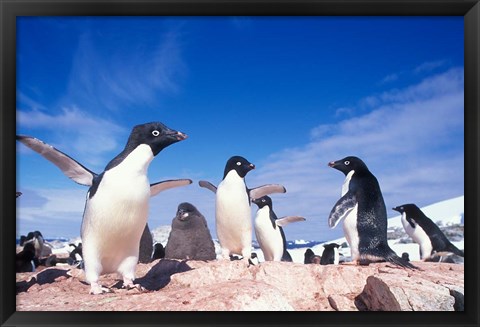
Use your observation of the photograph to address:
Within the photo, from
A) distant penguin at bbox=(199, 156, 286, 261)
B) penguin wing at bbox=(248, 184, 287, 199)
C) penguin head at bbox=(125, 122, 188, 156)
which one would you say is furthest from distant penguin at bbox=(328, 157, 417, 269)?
penguin head at bbox=(125, 122, 188, 156)

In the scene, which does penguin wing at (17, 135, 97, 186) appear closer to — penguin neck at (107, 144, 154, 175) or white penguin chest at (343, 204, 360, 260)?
penguin neck at (107, 144, 154, 175)

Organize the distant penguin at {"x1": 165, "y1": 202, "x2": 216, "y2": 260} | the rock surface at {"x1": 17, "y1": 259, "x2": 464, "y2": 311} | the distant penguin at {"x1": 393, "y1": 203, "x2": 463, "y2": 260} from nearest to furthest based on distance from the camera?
the rock surface at {"x1": 17, "y1": 259, "x2": 464, "y2": 311} < the distant penguin at {"x1": 393, "y1": 203, "x2": 463, "y2": 260} < the distant penguin at {"x1": 165, "y1": 202, "x2": 216, "y2": 260}

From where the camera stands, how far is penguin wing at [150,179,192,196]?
9.73 ft

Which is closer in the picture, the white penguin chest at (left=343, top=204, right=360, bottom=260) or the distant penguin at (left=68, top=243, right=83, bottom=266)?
the distant penguin at (left=68, top=243, right=83, bottom=266)

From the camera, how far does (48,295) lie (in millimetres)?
2869

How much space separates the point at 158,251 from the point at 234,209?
24.0 inches

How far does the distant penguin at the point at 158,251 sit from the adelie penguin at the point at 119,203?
45cm

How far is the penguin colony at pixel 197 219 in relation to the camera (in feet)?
9.02

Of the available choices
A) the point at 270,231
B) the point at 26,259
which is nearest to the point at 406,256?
the point at 270,231

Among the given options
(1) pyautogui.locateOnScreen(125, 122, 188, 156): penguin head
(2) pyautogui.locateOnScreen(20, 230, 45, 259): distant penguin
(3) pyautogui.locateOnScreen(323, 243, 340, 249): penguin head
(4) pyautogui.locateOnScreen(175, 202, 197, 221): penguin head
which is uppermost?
(1) pyautogui.locateOnScreen(125, 122, 188, 156): penguin head

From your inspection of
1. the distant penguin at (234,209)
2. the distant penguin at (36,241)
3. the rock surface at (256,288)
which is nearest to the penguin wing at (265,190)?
the distant penguin at (234,209)

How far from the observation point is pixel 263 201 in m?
3.22

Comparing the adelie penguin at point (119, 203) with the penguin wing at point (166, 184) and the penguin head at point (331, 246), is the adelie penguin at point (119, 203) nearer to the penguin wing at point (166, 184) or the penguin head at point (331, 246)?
the penguin wing at point (166, 184)

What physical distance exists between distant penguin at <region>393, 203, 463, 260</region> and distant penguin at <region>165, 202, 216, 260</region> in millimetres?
1295
